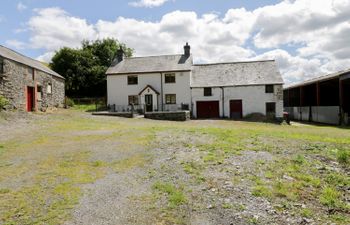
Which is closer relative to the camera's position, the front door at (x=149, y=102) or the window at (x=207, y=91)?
the window at (x=207, y=91)

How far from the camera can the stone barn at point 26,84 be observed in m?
24.1

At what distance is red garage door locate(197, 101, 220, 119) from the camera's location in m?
34.7

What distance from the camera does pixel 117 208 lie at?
6.12m

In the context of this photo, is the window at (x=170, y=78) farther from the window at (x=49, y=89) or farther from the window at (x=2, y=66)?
the window at (x=2, y=66)

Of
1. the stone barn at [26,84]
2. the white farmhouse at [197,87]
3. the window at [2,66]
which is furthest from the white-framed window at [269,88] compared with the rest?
the window at [2,66]

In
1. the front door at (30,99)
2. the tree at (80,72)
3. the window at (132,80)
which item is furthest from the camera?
the tree at (80,72)

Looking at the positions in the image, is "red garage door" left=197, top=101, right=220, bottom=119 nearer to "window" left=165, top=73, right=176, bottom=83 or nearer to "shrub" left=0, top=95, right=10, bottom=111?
"window" left=165, top=73, right=176, bottom=83

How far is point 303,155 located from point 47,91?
28.5 metres

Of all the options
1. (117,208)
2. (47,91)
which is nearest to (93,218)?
(117,208)

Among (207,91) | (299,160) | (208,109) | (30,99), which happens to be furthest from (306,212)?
(207,91)

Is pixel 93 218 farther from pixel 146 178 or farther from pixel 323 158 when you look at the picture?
pixel 323 158

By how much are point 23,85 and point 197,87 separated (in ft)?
59.8

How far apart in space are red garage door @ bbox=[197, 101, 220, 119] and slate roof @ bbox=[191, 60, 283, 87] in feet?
6.96

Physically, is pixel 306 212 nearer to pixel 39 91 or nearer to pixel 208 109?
pixel 208 109
